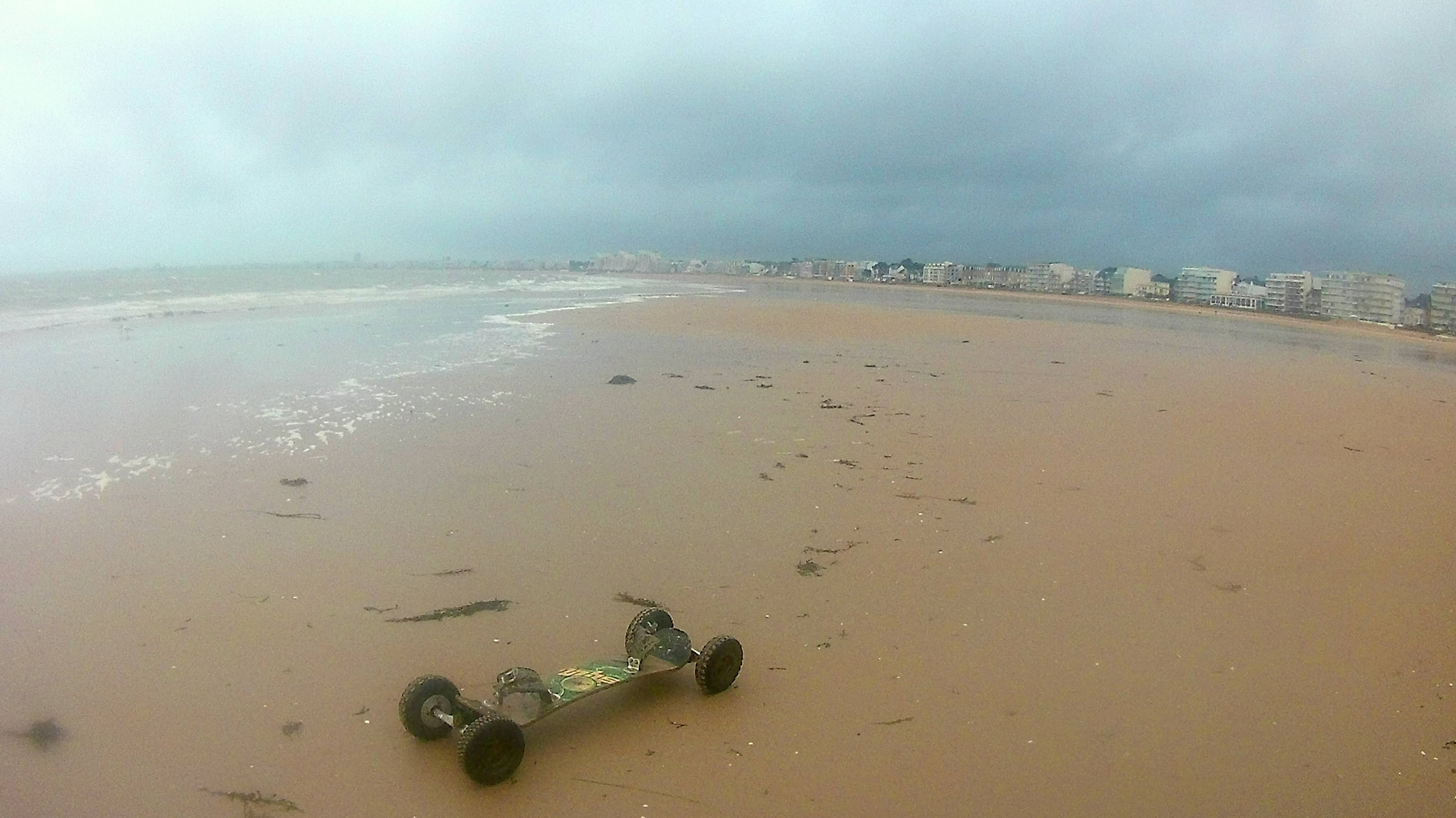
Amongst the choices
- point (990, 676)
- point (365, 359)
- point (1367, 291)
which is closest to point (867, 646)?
point (990, 676)

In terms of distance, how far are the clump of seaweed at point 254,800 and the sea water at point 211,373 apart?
4.83 meters

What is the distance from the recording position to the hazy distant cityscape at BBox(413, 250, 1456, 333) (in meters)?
56.2

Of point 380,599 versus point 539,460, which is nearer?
point 380,599

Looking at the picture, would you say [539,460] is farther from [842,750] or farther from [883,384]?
[883,384]

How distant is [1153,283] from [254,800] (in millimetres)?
105427

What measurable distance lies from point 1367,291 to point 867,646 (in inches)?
2832

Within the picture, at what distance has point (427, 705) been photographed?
11.7 ft

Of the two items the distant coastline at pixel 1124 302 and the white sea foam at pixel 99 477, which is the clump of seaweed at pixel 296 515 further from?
the distant coastline at pixel 1124 302

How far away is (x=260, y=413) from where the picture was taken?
9.84m

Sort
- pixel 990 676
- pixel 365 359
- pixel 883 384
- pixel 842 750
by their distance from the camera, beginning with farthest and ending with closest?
pixel 365 359 < pixel 883 384 < pixel 990 676 < pixel 842 750

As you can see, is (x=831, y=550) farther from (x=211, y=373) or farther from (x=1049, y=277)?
(x=1049, y=277)

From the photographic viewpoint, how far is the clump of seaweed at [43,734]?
3.57m

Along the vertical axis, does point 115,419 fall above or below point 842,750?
above

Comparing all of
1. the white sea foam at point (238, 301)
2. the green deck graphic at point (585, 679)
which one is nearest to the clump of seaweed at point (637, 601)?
the green deck graphic at point (585, 679)
